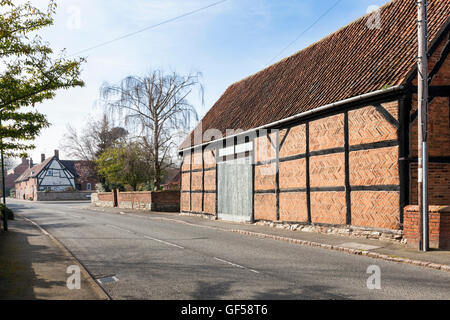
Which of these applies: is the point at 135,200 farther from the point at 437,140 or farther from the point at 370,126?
the point at 437,140

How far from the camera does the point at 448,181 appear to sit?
34.7 ft

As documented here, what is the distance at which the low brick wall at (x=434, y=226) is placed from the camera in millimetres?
9305

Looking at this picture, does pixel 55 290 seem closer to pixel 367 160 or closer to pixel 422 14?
pixel 367 160

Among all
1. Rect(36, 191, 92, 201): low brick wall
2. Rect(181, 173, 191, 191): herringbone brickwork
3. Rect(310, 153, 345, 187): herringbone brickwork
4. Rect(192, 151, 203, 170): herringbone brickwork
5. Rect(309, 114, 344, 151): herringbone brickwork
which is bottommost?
Rect(36, 191, 92, 201): low brick wall

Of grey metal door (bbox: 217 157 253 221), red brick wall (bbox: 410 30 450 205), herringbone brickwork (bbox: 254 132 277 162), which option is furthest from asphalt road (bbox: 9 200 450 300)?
grey metal door (bbox: 217 157 253 221)

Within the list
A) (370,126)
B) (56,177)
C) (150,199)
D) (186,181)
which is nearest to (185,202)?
(186,181)

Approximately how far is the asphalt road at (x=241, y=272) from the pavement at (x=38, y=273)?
1.20 ft

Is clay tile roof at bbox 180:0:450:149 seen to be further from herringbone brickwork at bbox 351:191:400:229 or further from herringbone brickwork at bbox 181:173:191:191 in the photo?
herringbone brickwork at bbox 181:173:191:191

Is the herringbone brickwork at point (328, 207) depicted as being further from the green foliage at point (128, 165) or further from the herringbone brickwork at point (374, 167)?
the green foliage at point (128, 165)

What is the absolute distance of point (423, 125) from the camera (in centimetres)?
943

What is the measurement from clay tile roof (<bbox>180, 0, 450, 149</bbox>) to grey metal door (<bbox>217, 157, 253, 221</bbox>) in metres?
1.78

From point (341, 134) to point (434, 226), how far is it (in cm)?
390

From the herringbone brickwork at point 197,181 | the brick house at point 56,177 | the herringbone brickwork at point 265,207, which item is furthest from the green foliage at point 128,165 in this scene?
the brick house at point 56,177

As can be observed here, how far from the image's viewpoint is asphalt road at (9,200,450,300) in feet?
19.4
